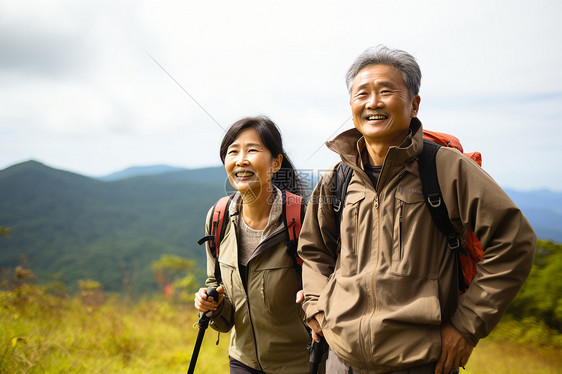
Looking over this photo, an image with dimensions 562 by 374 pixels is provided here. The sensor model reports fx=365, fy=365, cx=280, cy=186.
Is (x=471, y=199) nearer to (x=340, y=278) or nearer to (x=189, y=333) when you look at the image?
(x=340, y=278)

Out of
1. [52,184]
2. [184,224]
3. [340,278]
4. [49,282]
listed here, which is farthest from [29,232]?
[340,278]

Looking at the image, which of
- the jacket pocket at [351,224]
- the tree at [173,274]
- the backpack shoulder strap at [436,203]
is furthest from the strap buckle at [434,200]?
the tree at [173,274]

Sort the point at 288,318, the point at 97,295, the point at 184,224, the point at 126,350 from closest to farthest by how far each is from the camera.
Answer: the point at 288,318, the point at 126,350, the point at 97,295, the point at 184,224

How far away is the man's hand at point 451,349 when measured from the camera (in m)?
1.64

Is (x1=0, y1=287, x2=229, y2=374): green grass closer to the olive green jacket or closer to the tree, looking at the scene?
the tree

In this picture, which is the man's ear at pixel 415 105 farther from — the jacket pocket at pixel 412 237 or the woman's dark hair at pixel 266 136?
the woman's dark hair at pixel 266 136

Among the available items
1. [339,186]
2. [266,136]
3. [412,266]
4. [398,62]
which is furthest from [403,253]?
[266,136]

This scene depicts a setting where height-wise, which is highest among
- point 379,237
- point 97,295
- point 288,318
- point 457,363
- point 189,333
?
point 379,237

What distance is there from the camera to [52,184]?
15.1m

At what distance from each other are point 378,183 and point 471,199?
0.43 meters

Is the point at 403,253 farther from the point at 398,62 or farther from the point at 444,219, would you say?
the point at 398,62

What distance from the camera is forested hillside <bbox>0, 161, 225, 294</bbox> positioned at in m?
10.3

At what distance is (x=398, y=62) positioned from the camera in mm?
1949

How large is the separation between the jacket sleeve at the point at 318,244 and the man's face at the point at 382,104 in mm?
411
